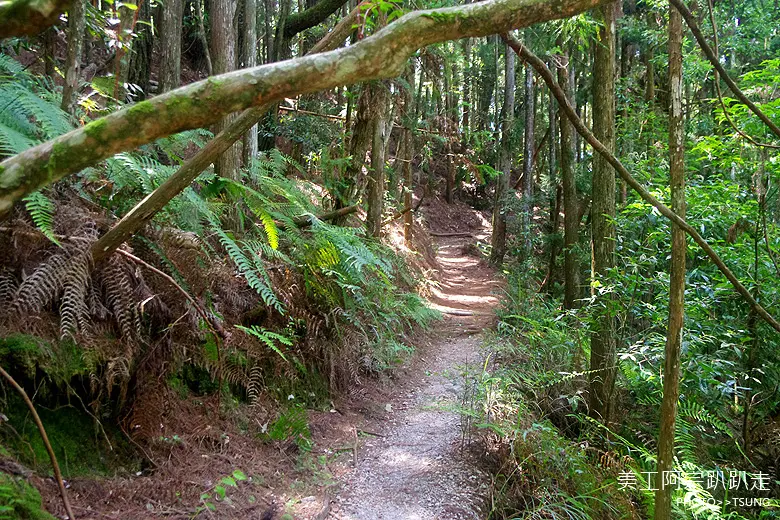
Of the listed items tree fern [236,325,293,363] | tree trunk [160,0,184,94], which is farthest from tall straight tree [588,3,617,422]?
tree trunk [160,0,184,94]

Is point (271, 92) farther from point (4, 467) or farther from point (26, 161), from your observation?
point (4, 467)

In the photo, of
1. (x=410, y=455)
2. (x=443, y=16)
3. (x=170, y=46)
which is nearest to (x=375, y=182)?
(x=170, y=46)

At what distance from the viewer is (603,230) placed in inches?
221

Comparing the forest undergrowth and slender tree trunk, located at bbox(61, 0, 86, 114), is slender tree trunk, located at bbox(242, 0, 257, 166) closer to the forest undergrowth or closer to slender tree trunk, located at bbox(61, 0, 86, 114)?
the forest undergrowth

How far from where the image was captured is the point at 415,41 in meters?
2.09

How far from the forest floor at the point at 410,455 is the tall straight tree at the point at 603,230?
1.42 metres

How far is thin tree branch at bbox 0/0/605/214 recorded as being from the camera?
66.2 inches

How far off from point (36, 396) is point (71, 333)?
408 mm

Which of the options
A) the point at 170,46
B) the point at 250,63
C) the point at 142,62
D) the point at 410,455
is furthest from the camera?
the point at 142,62

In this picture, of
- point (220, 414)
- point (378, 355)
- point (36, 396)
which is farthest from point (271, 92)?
point (378, 355)

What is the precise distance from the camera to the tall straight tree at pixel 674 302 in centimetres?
317

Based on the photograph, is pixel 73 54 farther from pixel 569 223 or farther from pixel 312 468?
pixel 569 223

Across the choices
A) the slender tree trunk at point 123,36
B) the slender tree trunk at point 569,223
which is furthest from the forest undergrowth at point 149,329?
the slender tree trunk at point 569,223

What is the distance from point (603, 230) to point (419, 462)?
3.20m
